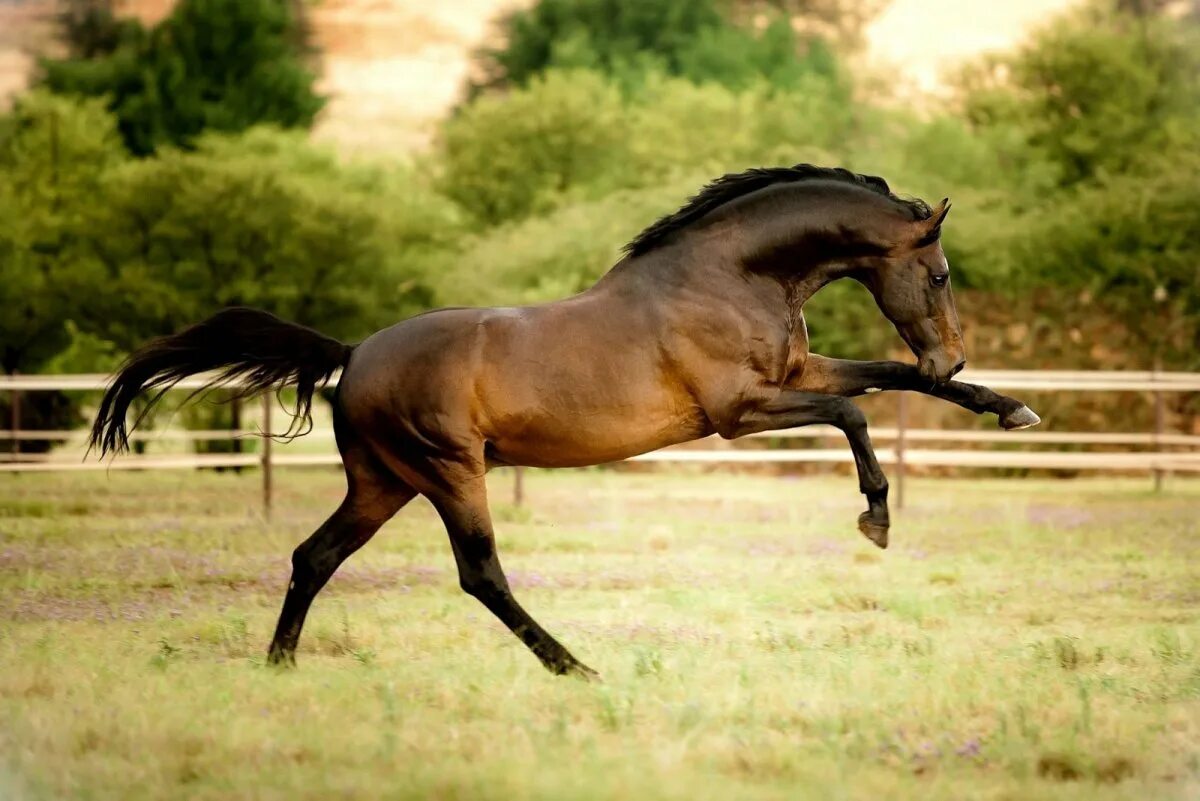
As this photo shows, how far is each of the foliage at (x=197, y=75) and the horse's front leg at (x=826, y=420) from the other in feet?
78.9

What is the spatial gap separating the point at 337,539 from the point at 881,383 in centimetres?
237

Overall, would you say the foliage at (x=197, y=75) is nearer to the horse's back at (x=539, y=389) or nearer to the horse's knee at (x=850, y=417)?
the horse's back at (x=539, y=389)

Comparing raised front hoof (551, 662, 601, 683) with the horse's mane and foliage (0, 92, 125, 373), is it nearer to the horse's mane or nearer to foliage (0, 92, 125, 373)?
the horse's mane

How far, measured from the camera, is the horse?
6172 mm

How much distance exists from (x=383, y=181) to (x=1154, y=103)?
43.6ft

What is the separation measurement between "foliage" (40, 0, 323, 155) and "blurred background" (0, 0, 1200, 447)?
59 mm

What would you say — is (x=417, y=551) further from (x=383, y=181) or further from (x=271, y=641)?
(x=383, y=181)

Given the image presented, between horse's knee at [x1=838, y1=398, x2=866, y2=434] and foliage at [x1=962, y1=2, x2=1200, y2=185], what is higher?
foliage at [x1=962, y1=2, x2=1200, y2=185]

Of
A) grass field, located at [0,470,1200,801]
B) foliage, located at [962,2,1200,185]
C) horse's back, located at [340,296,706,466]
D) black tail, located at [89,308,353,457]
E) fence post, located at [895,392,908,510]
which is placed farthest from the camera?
foliage, located at [962,2,1200,185]

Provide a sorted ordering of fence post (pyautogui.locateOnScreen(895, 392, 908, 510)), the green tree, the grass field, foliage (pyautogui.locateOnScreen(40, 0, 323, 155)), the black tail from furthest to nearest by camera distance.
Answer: foliage (pyautogui.locateOnScreen(40, 0, 323, 155)), the green tree, fence post (pyautogui.locateOnScreen(895, 392, 908, 510)), the black tail, the grass field

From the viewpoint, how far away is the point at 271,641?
6.82m

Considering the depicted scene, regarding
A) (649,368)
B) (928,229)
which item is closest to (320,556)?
(649,368)

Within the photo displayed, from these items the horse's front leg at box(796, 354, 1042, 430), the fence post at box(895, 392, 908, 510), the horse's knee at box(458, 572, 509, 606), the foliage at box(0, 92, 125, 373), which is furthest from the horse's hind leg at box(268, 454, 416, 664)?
the foliage at box(0, 92, 125, 373)

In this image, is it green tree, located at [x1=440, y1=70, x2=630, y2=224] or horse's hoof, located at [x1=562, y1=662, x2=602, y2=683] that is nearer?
horse's hoof, located at [x1=562, y1=662, x2=602, y2=683]
